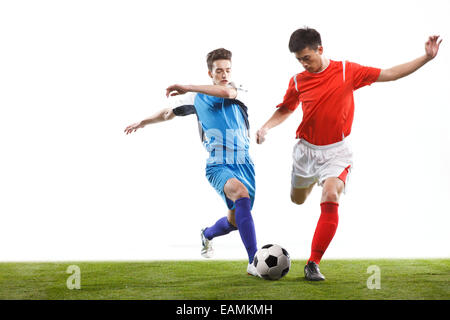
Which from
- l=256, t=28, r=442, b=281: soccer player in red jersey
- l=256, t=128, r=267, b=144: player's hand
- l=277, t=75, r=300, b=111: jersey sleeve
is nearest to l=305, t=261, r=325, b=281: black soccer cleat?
l=256, t=28, r=442, b=281: soccer player in red jersey

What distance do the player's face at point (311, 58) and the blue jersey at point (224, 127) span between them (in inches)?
20.8

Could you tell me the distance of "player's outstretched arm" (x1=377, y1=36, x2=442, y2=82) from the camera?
3455 millimetres

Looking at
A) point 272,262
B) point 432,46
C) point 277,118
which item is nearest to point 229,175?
point 277,118

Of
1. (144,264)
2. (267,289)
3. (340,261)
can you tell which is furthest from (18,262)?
(340,261)

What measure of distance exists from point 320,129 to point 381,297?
4.29 ft

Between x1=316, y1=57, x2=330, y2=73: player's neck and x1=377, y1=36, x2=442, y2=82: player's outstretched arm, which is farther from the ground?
x1=316, y1=57, x2=330, y2=73: player's neck

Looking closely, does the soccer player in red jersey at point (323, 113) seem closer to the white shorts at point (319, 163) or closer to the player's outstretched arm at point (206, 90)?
the white shorts at point (319, 163)

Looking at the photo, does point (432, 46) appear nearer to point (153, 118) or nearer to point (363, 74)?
point (363, 74)

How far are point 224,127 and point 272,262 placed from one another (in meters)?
1.09

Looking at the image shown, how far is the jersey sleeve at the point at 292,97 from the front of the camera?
13.1ft

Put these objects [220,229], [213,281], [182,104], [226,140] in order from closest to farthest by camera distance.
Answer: [213,281] → [226,140] → [182,104] → [220,229]

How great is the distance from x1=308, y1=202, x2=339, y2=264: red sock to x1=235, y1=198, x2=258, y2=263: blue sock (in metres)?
0.44

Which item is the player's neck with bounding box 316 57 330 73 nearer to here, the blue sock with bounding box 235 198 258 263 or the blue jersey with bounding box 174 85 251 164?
the blue jersey with bounding box 174 85 251 164

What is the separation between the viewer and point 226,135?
4.02 meters
